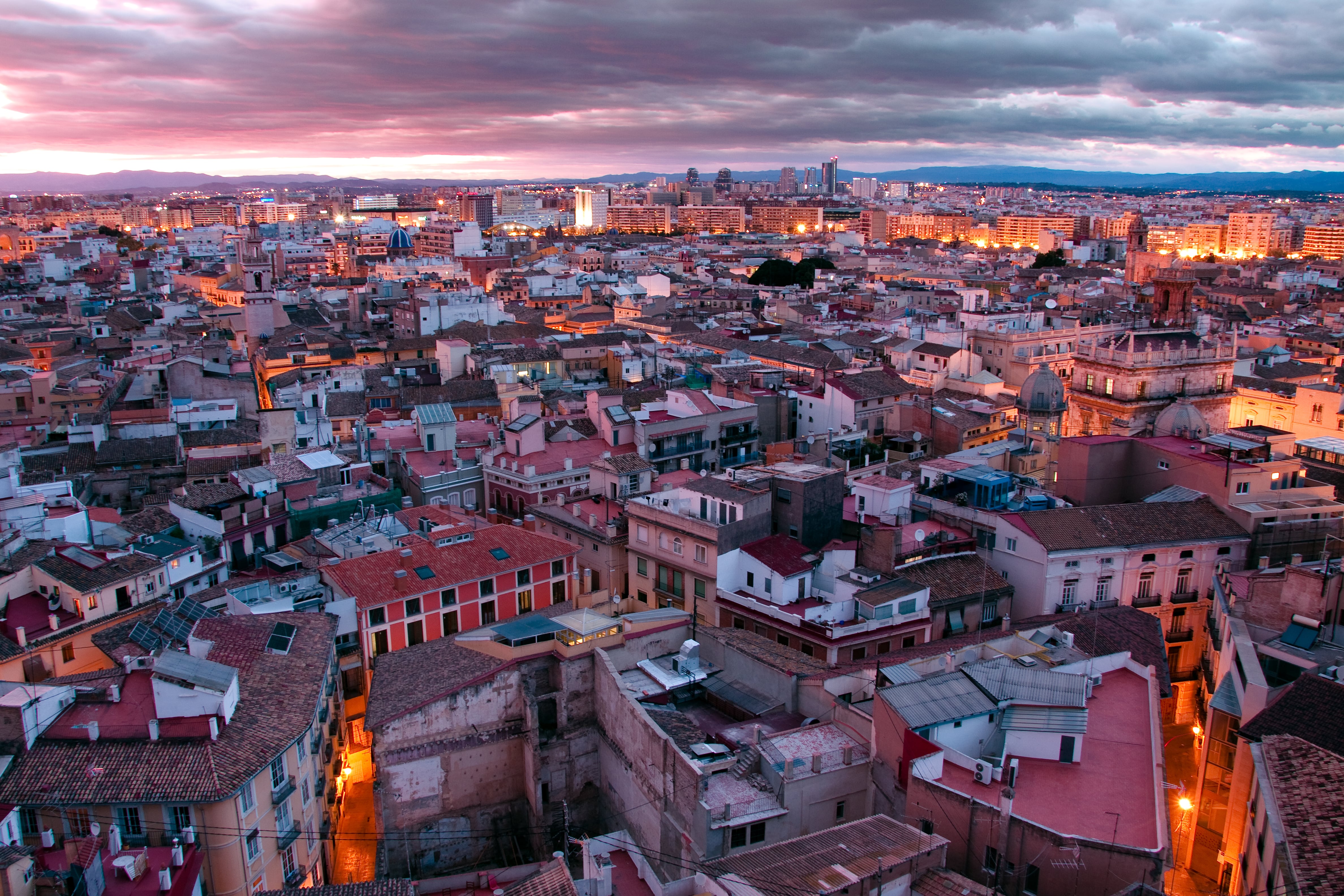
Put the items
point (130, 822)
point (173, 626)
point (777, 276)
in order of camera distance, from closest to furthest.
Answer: point (130, 822)
point (173, 626)
point (777, 276)

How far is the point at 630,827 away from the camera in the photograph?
70.7ft

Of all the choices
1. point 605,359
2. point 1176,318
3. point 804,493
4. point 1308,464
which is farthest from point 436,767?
point 1176,318

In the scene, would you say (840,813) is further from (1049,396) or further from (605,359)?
(605,359)

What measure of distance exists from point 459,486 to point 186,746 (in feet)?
66.4

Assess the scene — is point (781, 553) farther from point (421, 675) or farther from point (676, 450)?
point (676, 450)

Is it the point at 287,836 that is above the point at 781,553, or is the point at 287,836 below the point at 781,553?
below

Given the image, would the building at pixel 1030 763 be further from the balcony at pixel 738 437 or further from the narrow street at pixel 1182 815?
the balcony at pixel 738 437

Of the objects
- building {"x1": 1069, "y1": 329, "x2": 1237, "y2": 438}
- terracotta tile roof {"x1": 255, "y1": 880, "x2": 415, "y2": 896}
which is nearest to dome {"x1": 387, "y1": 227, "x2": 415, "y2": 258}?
building {"x1": 1069, "y1": 329, "x2": 1237, "y2": 438}

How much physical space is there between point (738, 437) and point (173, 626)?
23.6 metres

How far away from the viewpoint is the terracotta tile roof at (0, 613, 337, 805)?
1786cm

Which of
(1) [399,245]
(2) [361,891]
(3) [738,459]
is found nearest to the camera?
(2) [361,891]

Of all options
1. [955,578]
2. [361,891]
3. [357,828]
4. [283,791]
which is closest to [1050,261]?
[955,578]

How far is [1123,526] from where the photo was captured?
97.0 feet

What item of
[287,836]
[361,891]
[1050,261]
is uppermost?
[1050,261]
